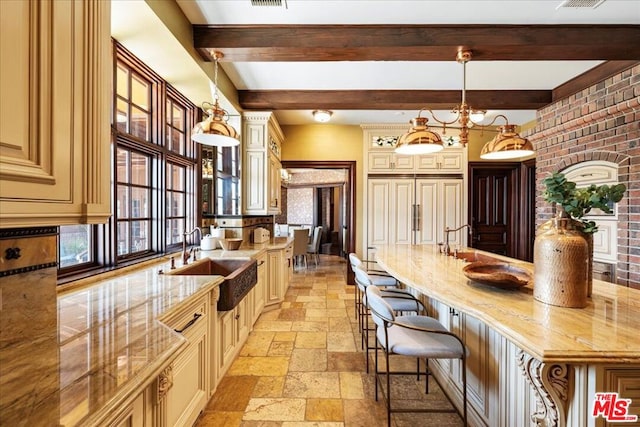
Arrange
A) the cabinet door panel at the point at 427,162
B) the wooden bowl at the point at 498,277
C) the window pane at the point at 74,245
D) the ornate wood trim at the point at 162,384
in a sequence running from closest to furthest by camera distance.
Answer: the ornate wood trim at the point at 162,384
the wooden bowl at the point at 498,277
the window pane at the point at 74,245
the cabinet door panel at the point at 427,162

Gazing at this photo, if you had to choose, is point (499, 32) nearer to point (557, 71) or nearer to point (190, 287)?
point (557, 71)

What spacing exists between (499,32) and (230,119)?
316cm

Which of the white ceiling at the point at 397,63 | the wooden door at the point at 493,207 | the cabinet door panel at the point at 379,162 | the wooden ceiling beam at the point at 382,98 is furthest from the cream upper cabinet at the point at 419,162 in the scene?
the wooden ceiling beam at the point at 382,98

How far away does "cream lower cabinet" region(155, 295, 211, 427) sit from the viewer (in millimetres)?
1376

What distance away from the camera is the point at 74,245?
6.27ft

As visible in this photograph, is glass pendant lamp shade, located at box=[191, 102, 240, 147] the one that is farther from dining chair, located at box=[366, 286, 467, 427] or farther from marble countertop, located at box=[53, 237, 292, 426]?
dining chair, located at box=[366, 286, 467, 427]

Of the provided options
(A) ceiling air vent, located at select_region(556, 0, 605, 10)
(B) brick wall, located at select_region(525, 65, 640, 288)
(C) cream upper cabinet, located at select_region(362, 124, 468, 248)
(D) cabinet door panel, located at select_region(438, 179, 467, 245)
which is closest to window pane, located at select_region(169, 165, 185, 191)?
(C) cream upper cabinet, located at select_region(362, 124, 468, 248)

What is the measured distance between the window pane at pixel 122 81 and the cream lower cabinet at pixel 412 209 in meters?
3.88

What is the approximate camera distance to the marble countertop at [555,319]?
3.04 feet

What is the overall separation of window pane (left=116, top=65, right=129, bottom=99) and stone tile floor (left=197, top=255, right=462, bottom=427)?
8.25 feet

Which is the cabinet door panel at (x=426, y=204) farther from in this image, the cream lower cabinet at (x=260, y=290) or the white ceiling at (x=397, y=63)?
the cream lower cabinet at (x=260, y=290)

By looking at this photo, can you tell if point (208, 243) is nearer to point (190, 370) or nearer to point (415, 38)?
point (190, 370)

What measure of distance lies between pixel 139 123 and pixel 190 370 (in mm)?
2167

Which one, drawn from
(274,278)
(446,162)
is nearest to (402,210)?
(446,162)
